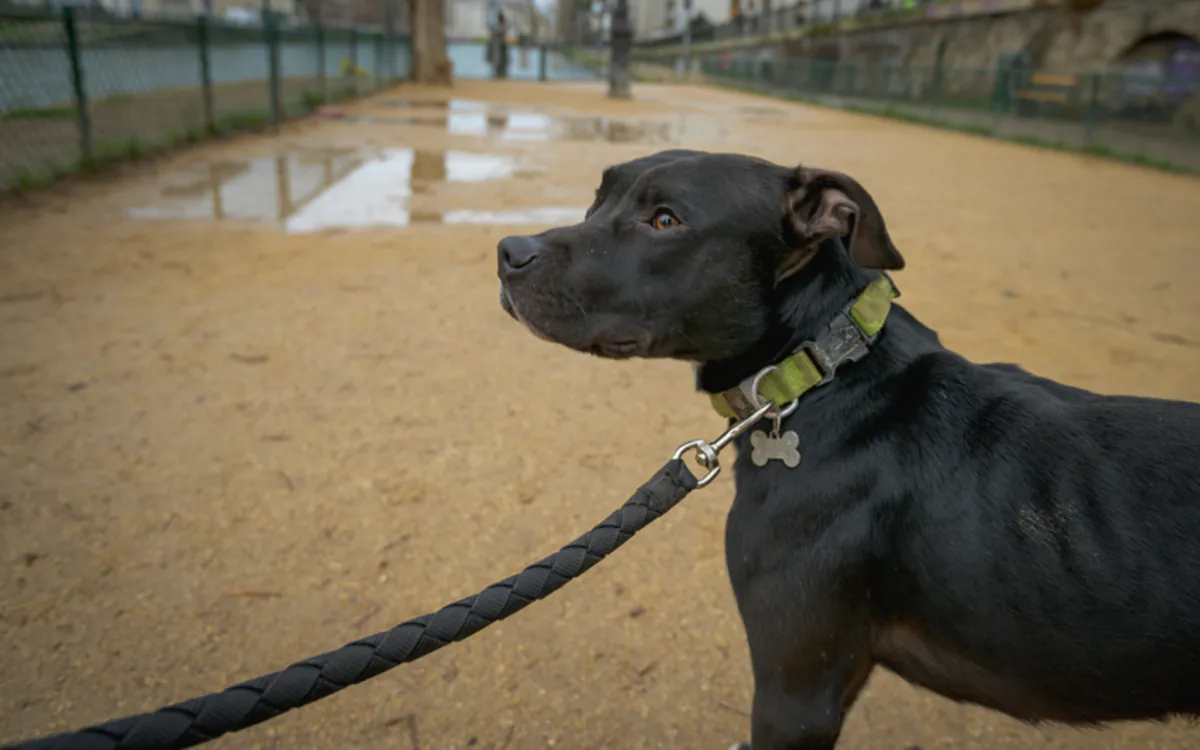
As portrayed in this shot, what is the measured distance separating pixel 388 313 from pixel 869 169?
961 cm

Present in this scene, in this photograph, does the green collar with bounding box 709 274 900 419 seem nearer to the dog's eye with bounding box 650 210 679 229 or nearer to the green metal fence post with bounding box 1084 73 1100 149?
the dog's eye with bounding box 650 210 679 229

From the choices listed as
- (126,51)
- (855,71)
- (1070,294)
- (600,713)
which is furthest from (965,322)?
(855,71)

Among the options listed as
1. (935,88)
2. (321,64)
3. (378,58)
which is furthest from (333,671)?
(378,58)

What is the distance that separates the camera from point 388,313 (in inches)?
225

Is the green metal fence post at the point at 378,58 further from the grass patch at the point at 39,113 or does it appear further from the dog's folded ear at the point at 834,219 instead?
the dog's folded ear at the point at 834,219

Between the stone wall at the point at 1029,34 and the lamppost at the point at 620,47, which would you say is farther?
the lamppost at the point at 620,47

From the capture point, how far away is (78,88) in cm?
952

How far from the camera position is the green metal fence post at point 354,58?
21.8 metres

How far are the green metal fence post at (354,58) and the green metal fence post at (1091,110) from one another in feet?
56.1

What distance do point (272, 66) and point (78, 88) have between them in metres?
6.01

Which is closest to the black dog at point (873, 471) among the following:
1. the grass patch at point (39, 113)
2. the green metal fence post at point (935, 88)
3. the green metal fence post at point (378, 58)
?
the grass patch at point (39, 113)

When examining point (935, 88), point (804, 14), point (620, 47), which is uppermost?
point (804, 14)

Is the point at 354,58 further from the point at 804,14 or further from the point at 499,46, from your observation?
the point at 804,14

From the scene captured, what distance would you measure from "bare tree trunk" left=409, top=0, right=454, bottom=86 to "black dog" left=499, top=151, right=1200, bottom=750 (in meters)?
27.1
